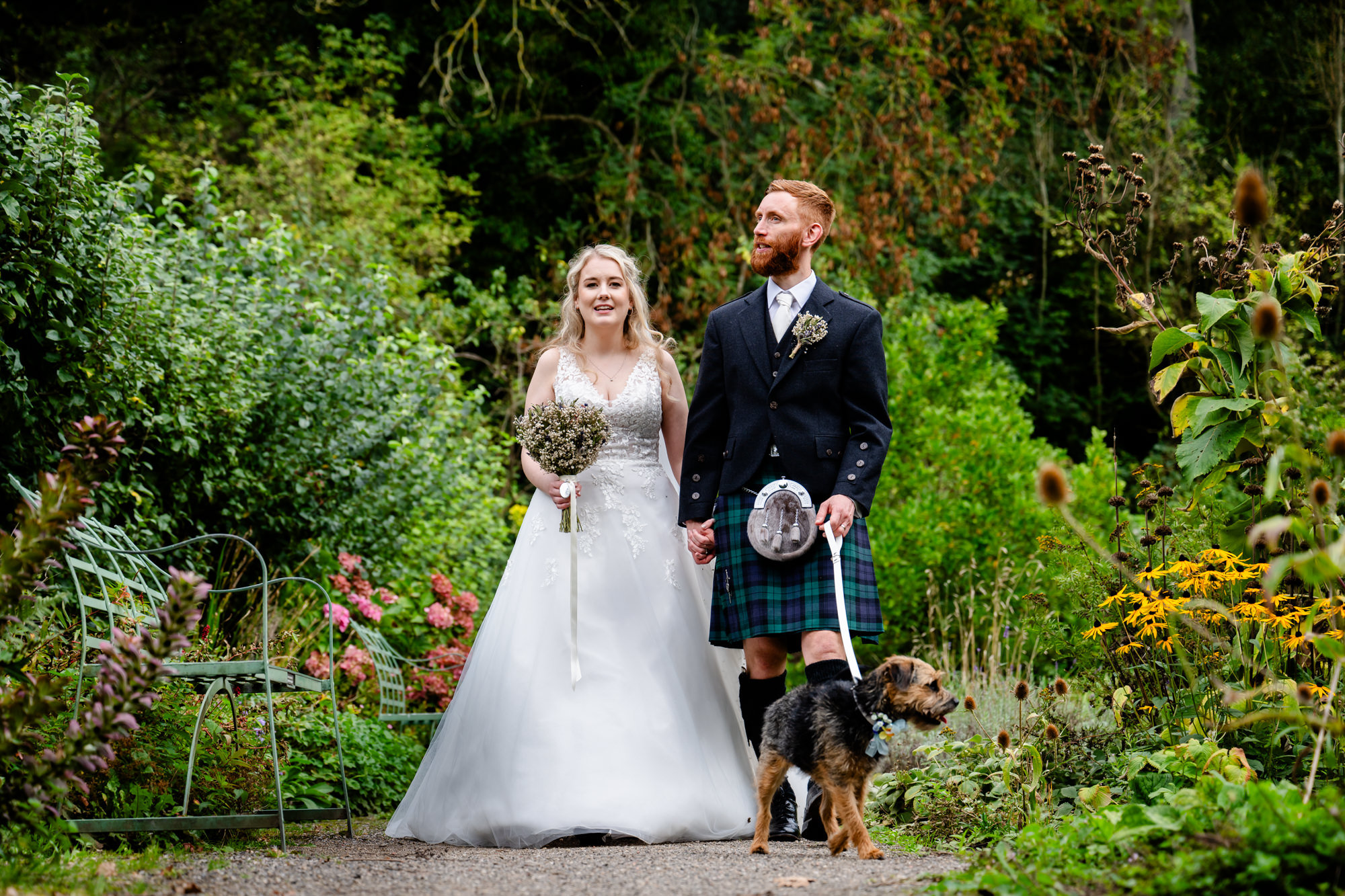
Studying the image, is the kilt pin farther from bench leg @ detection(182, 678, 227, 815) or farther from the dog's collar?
bench leg @ detection(182, 678, 227, 815)

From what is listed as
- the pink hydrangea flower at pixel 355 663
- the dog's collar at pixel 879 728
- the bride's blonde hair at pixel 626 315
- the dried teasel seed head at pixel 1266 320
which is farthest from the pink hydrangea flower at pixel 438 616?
the dried teasel seed head at pixel 1266 320

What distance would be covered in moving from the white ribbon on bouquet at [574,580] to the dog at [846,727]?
1019 mm

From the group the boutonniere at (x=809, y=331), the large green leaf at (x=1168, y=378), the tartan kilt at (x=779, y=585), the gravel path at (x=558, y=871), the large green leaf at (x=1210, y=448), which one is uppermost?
the boutonniere at (x=809, y=331)

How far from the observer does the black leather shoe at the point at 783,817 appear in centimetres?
420

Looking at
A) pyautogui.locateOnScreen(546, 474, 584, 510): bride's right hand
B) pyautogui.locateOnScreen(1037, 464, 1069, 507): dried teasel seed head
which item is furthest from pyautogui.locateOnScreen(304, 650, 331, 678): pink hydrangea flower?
pyautogui.locateOnScreen(1037, 464, 1069, 507): dried teasel seed head

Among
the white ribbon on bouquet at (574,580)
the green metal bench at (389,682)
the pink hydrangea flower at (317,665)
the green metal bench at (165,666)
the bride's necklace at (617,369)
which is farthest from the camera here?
the pink hydrangea flower at (317,665)

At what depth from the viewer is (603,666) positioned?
4645mm

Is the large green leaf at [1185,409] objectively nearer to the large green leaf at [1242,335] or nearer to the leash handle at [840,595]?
the large green leaf at [1242,335]

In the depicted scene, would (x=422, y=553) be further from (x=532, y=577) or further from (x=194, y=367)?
(x=532, y=577)

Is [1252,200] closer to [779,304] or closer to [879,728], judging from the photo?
[879,728]

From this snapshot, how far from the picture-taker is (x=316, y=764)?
16.8 ft

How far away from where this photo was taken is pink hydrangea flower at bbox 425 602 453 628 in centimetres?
706

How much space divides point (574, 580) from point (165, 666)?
184cm

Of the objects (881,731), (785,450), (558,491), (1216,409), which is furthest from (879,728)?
(558,491)
